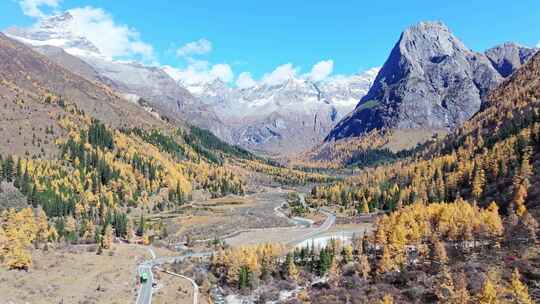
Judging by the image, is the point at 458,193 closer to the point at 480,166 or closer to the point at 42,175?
the point at 480,166

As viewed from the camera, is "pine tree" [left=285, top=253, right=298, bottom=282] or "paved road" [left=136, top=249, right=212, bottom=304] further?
"pine tree" [left=285, top=253, right=298, bottom=282]

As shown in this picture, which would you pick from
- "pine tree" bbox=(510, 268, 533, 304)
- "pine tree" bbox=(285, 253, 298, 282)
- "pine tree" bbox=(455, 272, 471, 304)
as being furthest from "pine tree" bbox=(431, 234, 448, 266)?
"pine tree" bbox=(285, 253, 298, 282)

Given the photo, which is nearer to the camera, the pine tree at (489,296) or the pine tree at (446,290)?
the pine tree at (489,296)

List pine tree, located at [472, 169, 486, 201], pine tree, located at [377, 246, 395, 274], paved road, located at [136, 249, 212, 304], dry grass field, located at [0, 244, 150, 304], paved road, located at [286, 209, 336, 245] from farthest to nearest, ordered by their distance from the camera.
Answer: pine tree, located at [472, 169, 486, 201] < paved road, located at [286, 209, 336, 245] < pine tree, located at [377, 246, 395, 274] < paved road, located at [136, 249, 212, 304] < dry grass field, located at [0, 244, 150, 304]

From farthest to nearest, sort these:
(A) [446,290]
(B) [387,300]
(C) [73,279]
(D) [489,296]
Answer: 1. (C) [73,279]
2. (A) [446,290]
3. (B) [387,300]
4. (D) [489,296]

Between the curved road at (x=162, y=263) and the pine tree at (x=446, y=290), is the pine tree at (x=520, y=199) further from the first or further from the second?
the curved road at (x=162, y=263)

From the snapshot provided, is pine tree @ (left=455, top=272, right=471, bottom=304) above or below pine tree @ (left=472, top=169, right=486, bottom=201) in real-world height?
below

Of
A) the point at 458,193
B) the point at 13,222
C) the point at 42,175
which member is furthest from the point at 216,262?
the point at 42,175

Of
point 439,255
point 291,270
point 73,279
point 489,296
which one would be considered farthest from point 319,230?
point 489,296

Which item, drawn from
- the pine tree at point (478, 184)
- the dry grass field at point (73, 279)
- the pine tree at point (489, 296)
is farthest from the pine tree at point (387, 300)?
the pine tree at point (478, 184)

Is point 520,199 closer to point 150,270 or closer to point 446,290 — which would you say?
point 446,290

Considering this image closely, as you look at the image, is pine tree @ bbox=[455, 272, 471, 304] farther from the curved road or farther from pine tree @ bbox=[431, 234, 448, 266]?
the curved road
